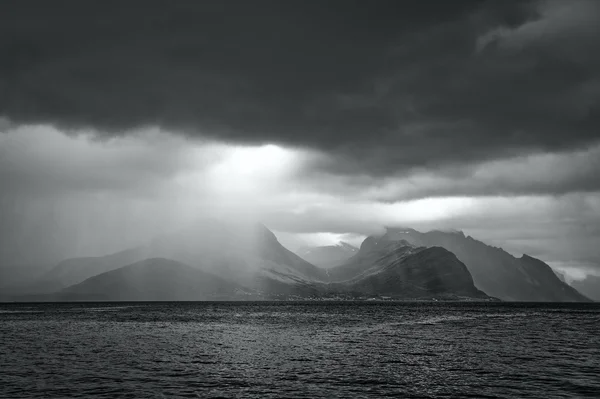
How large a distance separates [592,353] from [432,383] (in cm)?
4167

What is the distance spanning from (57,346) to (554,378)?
3088 inches

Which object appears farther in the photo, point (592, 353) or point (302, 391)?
point (592, 353)

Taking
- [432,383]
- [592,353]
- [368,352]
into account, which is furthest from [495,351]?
[432,383]

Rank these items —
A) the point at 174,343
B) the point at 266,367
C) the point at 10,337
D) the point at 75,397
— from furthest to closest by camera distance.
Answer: the point at 10,337 < the point at 174,343 < the point at 266,367 < the point at 75,397

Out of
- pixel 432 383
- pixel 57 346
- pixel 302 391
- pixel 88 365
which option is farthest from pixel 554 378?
pixel 57 346

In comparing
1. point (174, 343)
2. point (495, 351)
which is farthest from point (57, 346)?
point (495, 351)

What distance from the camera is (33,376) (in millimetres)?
58000

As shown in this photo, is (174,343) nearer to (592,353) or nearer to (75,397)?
(75,397)

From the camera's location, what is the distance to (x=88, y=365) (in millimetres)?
66125

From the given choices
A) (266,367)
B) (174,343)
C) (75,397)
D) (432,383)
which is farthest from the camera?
(174,343)

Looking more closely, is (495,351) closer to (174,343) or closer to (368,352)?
(368,352)

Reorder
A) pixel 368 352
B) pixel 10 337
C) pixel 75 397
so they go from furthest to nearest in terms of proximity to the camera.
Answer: pixel 10 337 < pixel 368 352 < pixel 75 397

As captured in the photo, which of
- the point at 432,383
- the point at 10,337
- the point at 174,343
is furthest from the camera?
the point at 10,337

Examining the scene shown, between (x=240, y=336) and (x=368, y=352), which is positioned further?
(x=240, y=336)
